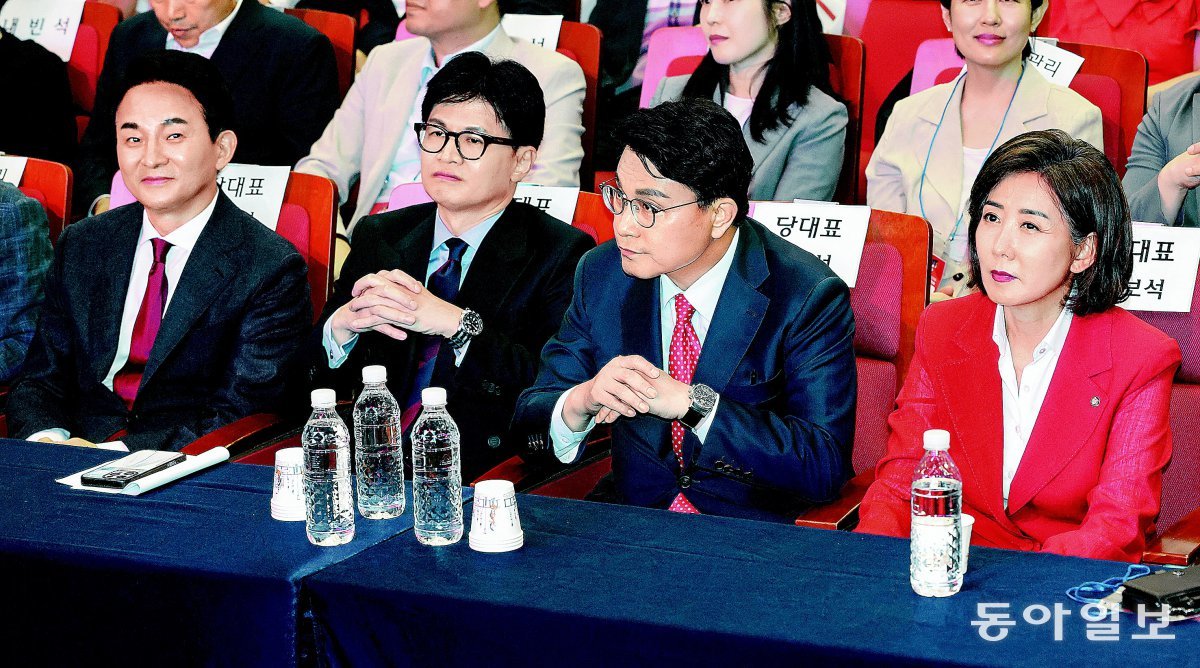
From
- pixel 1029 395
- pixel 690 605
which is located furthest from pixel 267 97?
pixel 690 605

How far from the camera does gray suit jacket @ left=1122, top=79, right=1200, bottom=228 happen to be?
9.85 ft

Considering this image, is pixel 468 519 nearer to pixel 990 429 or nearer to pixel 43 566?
pixel 43 566

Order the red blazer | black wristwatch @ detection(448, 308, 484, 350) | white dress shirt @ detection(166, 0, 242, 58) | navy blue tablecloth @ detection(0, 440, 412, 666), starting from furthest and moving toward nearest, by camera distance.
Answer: white dress shirt @ detection(166, 0, 242, 58) → black wristwatch @ detection(448, 308, 484, 350) → the red blazer → navy blue tablecloth @ detection(0, 440, 412, 666)

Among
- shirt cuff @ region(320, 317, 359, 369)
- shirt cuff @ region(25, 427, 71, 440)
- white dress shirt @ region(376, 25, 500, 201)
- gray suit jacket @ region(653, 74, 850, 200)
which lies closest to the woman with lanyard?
gray suit jacket @ region(653, 74, 850, 200)

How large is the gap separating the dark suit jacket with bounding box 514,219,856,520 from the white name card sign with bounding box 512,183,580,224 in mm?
579

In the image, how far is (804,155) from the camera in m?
3.58

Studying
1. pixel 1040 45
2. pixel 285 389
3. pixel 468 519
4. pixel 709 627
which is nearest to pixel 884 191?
pixel 1040 45

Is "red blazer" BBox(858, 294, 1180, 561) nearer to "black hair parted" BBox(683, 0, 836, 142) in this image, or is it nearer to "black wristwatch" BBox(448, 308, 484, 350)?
"black wristwatch" BBox(448, 308, 484, 350)

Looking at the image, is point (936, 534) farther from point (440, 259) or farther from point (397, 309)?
point (440, 259)

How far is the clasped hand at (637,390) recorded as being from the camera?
217cm

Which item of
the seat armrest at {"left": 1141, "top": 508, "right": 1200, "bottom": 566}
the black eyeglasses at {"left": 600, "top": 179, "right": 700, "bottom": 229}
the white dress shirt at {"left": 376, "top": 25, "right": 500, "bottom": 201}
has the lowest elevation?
the seat armrest at {"left": 1141, "top": 508, "right": 1200, "bottom": 566}

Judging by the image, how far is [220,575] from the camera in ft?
5.75

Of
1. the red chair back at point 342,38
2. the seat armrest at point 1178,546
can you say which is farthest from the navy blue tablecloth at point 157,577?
the red chair back at point 342,38

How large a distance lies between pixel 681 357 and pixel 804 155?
4.34 feet
